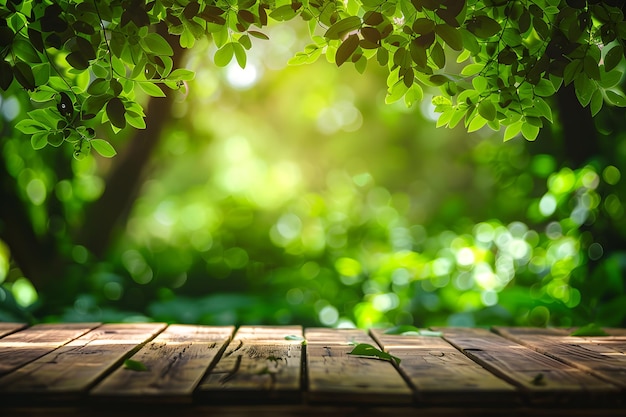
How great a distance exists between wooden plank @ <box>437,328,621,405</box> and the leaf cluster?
2.08 feet

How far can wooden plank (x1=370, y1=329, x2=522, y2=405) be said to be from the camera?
122 cm

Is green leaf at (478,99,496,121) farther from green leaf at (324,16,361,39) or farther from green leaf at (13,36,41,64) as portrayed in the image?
green leaf at (13,36,41,64)

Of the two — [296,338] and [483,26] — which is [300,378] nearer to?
[296,338]

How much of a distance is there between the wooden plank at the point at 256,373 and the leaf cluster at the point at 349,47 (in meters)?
0.69

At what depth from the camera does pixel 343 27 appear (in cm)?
147

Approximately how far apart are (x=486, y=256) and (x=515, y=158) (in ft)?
2.68

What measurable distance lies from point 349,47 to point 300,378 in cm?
82

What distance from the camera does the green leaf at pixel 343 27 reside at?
1.46 meters

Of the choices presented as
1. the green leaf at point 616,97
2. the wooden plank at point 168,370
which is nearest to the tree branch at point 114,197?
the wooden plank at point 168,370

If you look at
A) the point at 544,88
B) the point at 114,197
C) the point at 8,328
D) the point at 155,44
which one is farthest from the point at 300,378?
the point at 114,197

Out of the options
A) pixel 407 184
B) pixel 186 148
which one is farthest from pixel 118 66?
pixel 407 184

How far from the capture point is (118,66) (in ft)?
5.22

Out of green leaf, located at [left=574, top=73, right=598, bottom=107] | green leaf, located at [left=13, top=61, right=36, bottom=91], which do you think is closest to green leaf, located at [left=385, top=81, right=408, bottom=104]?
green leaf, located at [left=574, top=73, right=598, bottom=107]

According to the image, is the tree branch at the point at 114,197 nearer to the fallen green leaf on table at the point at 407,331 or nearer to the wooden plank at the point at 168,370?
the wooden plank at the point at 168,370
